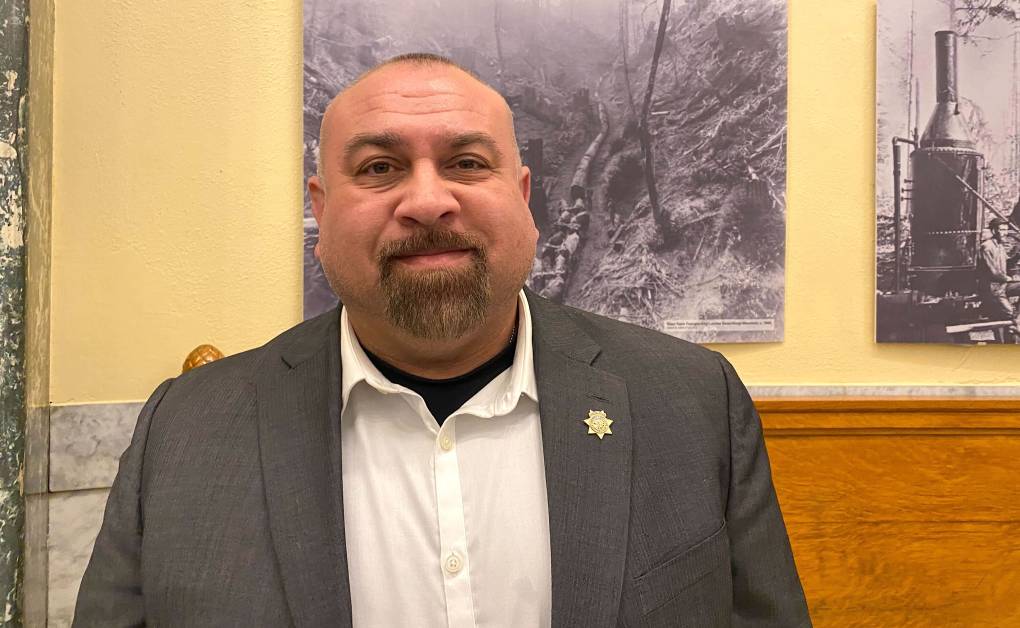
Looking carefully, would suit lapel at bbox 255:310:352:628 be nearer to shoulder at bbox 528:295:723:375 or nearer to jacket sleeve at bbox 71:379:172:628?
jacket sleeve at bbox 71:379:172:628

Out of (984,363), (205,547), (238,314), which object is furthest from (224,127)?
(984,363)

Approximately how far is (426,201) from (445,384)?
13.5 inches

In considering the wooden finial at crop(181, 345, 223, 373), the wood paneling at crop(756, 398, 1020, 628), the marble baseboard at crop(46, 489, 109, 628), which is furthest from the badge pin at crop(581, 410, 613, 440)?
the marble baseboard at crop(46, 489, 109, 628)

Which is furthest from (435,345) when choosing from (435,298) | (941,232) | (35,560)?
(941,232)

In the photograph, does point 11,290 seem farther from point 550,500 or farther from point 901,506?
point 901,506

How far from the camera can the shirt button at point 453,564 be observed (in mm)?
1152

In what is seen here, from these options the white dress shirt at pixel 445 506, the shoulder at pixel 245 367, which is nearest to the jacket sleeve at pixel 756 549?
the white dress shirt at pixel 445 506

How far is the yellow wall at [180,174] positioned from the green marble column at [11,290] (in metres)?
0.31

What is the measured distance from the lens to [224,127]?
191cm

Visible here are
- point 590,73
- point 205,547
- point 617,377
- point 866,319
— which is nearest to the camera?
point 205,547

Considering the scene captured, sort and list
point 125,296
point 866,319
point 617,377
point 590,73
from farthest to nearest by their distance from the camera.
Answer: point 866,319
point 590,73
point 125,296
point 617,377

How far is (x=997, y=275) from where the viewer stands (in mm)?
2102

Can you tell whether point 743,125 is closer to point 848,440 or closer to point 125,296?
point 848,440

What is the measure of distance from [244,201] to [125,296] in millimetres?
394
